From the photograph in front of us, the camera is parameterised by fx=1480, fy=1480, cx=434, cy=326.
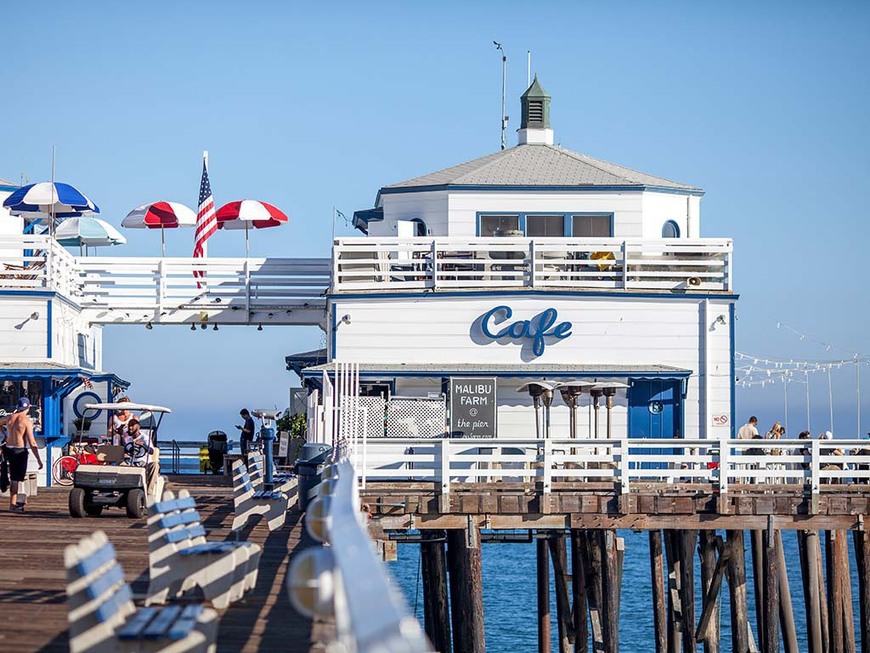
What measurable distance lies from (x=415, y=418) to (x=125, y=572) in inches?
567

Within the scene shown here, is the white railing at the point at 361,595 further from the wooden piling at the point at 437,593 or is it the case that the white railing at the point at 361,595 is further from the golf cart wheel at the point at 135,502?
the wooden piling at the point at 437,593

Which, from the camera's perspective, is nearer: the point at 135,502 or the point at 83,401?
the point at 135,502

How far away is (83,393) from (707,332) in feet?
45.8

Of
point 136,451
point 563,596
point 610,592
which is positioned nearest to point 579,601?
point 563,596

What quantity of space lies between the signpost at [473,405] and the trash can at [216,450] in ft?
27.6

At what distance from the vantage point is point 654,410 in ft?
99.9

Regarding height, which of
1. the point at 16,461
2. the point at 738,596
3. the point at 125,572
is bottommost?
the point at 738,596

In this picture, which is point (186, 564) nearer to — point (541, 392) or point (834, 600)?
point (834, 600)

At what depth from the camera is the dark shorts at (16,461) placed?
22562 millimetres

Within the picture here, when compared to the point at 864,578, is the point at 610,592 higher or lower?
lower

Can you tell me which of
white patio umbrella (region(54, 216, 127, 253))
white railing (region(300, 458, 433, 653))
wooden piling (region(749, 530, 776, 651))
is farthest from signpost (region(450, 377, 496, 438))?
white railing (region(300, 458, 433, 653))

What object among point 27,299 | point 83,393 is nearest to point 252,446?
point 83,393

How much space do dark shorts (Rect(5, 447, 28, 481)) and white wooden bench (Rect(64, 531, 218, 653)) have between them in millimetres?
13229

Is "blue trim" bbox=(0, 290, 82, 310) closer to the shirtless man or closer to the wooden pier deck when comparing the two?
the wooden pier deck
